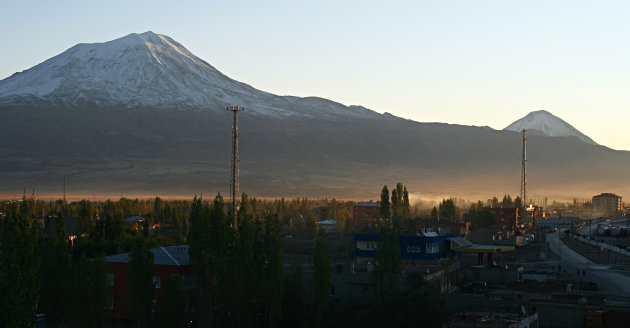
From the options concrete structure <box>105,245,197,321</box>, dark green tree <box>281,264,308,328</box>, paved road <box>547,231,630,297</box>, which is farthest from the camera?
paved road <box>547,231,630,297</box>

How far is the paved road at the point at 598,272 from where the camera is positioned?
57294 millimetres

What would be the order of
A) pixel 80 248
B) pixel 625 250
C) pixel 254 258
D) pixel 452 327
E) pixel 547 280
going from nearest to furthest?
pixel 452 327 → pixel 254 258 → pixel 547 280 → pixel 80 248 → pixel 625 250

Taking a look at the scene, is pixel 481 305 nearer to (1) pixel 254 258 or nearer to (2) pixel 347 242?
(1) pixel 254 258

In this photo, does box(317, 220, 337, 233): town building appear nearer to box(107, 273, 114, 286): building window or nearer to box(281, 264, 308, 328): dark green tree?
box(281, 264, 308, 328): dark green tree

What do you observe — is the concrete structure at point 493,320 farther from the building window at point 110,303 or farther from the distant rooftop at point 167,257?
the building window at point 110,303

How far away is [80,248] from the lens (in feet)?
199

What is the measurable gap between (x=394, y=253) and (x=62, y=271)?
1572 cm

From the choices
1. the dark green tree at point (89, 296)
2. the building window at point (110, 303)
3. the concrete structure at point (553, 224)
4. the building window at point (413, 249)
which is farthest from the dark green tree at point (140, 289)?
the concrete structure at point (553, 224)

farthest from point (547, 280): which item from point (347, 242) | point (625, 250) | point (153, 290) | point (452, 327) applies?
point (625, 250)

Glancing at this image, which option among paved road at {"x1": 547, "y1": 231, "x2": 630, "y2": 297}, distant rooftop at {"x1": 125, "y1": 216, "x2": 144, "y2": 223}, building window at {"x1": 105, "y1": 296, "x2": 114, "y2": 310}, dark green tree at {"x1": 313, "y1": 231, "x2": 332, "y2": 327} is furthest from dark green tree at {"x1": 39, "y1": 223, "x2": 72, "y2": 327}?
distant rooftop at {"x1": 125, "y1": 216, "x2": 144, "y2": 223}

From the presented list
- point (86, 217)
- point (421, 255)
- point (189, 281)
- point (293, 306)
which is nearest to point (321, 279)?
point (293, 306)

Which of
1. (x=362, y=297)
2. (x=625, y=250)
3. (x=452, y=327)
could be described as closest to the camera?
(x=452, y=327)

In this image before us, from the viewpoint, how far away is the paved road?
2256 inches

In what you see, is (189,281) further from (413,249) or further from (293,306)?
(413,249)
